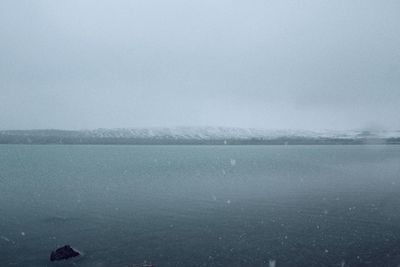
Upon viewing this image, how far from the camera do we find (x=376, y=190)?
6275cm

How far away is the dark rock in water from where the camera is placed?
2606cm

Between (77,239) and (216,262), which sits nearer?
(216,262)

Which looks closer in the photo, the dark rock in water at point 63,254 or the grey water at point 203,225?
the dark rock in water at point 63,254

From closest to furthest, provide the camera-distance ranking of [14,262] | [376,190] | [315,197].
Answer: [14,262], [315,197], [376,190]

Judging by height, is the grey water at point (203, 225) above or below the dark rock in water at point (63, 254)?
below

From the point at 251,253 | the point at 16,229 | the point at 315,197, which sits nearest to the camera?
the point at 251,253

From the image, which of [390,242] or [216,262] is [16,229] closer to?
[216,262]

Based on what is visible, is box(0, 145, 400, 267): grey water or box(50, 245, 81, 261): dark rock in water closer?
box(50, 245, 81, 261): dark rock in water

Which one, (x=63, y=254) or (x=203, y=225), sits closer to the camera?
(x=63, y=254)

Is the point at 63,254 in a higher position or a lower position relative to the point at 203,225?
higher

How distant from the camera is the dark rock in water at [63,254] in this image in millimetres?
26062

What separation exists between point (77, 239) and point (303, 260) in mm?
20248

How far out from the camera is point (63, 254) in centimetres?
2622

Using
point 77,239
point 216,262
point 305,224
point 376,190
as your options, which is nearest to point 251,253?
point 216,262
